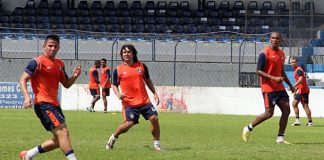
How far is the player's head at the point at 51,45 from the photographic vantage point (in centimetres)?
1102

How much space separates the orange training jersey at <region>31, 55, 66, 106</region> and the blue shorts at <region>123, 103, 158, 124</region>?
11.3 ft

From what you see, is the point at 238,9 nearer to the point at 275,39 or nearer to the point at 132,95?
the point at 275,39

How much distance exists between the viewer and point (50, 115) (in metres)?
11.1

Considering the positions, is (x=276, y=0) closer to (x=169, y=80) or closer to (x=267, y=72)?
(x=169, y=80)

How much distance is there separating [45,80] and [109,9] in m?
39.8

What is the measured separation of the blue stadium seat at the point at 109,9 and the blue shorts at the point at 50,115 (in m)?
39.2

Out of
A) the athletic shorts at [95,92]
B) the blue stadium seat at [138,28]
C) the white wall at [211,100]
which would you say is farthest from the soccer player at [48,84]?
the blue stadium seat at [138,28]

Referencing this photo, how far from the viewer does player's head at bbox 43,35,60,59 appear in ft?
36.1

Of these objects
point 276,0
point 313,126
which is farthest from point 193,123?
point 276,0

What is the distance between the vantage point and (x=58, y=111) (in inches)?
439

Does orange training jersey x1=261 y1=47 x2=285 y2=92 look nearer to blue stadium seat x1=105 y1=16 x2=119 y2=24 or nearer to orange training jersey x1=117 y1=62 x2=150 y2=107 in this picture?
orange training jersey x1=117 y1=62 x2=150 y2=107

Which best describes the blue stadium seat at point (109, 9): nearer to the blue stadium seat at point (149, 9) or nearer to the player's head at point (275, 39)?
the blue stadium seat at point (149, 9)

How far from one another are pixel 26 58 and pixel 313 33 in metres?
13.3

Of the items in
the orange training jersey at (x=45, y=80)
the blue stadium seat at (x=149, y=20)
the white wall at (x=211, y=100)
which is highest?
the blue stadium seat at (x=149, y=20)
